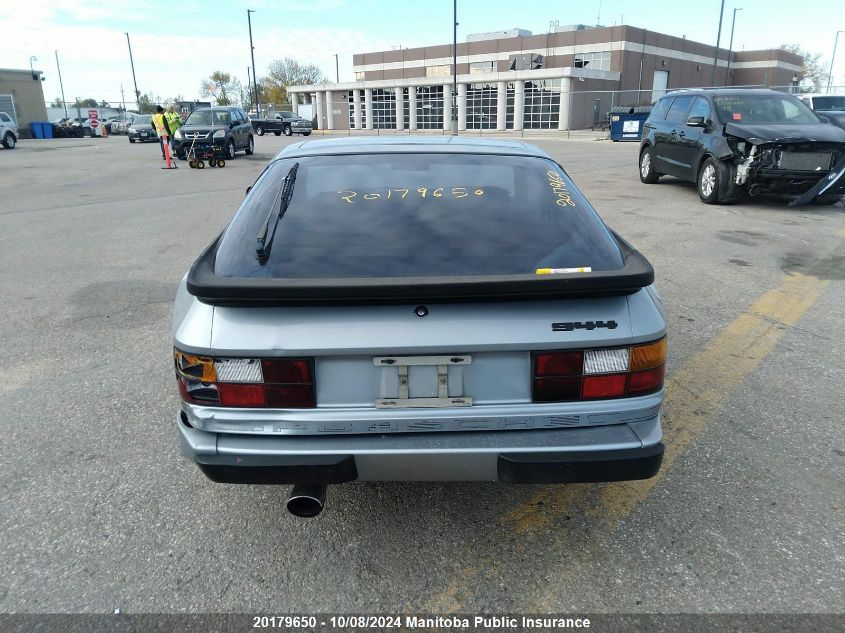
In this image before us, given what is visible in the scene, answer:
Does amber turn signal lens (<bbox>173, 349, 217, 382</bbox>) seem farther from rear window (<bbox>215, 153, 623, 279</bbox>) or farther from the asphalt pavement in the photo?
the asphalt pavement

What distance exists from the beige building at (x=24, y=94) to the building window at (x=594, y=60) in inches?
1970

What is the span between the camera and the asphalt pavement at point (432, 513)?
235 cm

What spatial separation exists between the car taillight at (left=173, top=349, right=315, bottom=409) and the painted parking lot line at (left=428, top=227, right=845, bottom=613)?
94cm

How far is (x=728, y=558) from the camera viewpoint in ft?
8.21

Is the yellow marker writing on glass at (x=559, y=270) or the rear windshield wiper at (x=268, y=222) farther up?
the rear windshield wiper at (x=268, y=222)

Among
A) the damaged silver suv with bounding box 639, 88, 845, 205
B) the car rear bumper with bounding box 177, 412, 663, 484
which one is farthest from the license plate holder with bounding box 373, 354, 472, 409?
the damaged silver suv with bounding box 639, 88, 845, 205

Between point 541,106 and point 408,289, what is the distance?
157 feet

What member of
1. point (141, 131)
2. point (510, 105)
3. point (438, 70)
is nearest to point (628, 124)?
point (510, 105)

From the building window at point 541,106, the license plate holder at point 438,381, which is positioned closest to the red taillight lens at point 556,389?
the license plate holder at point 438,381

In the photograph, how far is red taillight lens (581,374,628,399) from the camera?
89.9 inches

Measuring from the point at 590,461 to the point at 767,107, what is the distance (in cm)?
1049

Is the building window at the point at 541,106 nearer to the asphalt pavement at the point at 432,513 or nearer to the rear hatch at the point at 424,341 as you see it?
the asphalt pavement at the point at 432,513

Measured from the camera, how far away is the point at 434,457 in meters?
2.23

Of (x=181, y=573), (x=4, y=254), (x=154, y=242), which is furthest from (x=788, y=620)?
(x=4, y=254)
